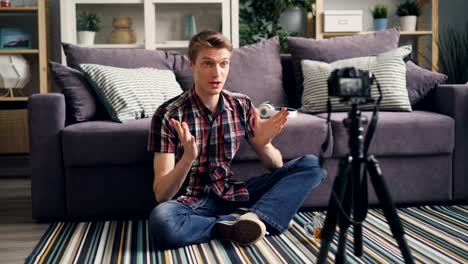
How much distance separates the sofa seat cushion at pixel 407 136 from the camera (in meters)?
2.48

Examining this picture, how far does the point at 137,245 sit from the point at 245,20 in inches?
108

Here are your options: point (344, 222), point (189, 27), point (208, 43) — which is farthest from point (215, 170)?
point (189, 27)

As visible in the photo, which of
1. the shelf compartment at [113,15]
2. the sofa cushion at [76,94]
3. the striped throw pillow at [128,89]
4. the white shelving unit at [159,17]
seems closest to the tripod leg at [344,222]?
the striped throw pillow at [128,89]

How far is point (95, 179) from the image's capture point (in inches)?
94.5

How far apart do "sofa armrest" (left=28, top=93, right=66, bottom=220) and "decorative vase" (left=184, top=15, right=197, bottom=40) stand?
6.10 feet

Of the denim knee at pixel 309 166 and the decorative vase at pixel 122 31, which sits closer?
the denim knee at pixel 309 166

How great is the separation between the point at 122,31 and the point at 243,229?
256cm

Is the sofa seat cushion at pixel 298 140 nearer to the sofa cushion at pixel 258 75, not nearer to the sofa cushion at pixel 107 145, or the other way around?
the sofa cushion at pixel 107 145

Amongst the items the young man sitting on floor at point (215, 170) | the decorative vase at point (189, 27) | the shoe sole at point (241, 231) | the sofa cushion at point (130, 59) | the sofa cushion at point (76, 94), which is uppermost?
the decorative vase at point (189, 27)

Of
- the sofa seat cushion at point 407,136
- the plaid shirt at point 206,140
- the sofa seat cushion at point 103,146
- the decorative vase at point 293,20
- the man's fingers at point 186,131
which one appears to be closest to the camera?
the man's fingers at point 186,131

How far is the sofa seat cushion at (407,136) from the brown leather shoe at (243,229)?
0.67 metres

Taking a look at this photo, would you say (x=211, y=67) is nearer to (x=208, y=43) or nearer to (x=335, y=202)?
(x=208, y=43)

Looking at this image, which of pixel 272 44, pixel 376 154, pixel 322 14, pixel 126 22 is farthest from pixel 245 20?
pixel 376 154

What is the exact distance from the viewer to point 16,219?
2518 millimetres
